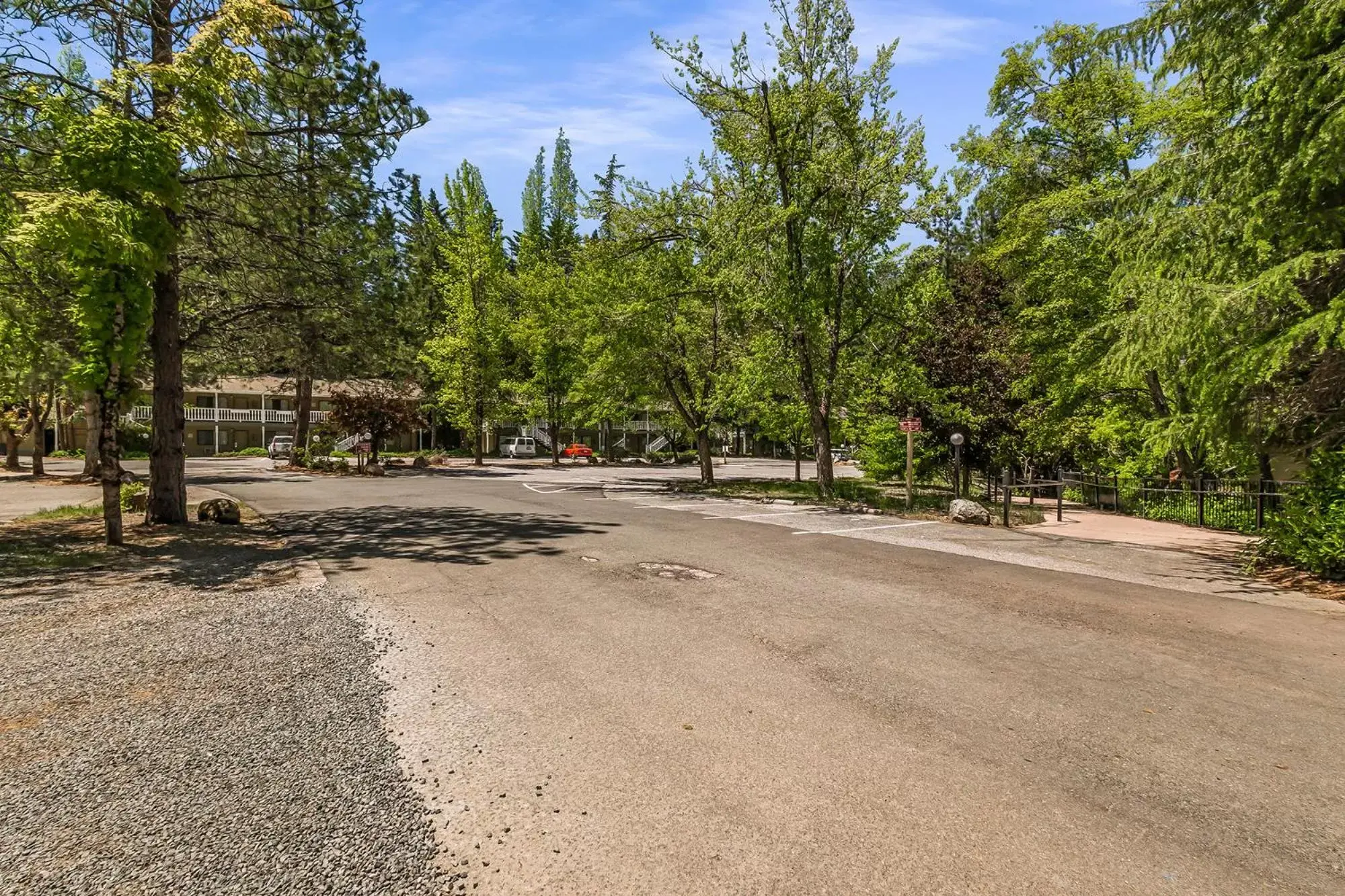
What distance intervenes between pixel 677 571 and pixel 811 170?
1242cm

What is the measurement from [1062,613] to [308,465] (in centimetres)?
3129

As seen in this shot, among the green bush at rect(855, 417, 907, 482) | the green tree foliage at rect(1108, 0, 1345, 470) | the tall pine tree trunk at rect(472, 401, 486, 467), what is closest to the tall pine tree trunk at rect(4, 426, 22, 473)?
the tall pine tree trunk at rect(472, 401, 486, 467)

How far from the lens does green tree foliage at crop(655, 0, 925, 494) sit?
1702 centimetres

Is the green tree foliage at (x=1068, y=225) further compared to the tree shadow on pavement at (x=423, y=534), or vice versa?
the green tree foliage at (x=1068, y=225)

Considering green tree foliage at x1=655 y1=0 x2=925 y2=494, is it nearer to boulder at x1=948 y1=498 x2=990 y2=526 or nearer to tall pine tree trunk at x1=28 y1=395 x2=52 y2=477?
boulder at x1=948 y1=498 x2=990 y2=526

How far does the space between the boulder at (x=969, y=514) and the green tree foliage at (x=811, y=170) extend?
4.74 meters

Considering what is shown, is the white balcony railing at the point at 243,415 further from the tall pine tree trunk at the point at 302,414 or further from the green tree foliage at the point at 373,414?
the green tree foliage at the point at 373,414

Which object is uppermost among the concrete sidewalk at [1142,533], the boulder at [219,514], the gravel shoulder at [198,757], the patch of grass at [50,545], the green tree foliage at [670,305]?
the green tree foliage at [670,305]

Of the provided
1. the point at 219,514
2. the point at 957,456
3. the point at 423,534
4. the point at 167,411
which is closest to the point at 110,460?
the point at 167,411

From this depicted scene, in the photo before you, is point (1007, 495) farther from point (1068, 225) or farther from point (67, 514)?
point (67, 514)

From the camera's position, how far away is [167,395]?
35.4ft

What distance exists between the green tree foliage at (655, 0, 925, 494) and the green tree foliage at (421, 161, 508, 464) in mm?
22470

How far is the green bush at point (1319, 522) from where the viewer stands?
24.3 ft

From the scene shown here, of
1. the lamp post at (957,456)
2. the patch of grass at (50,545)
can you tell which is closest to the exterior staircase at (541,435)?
the lamp post at (957,456)
